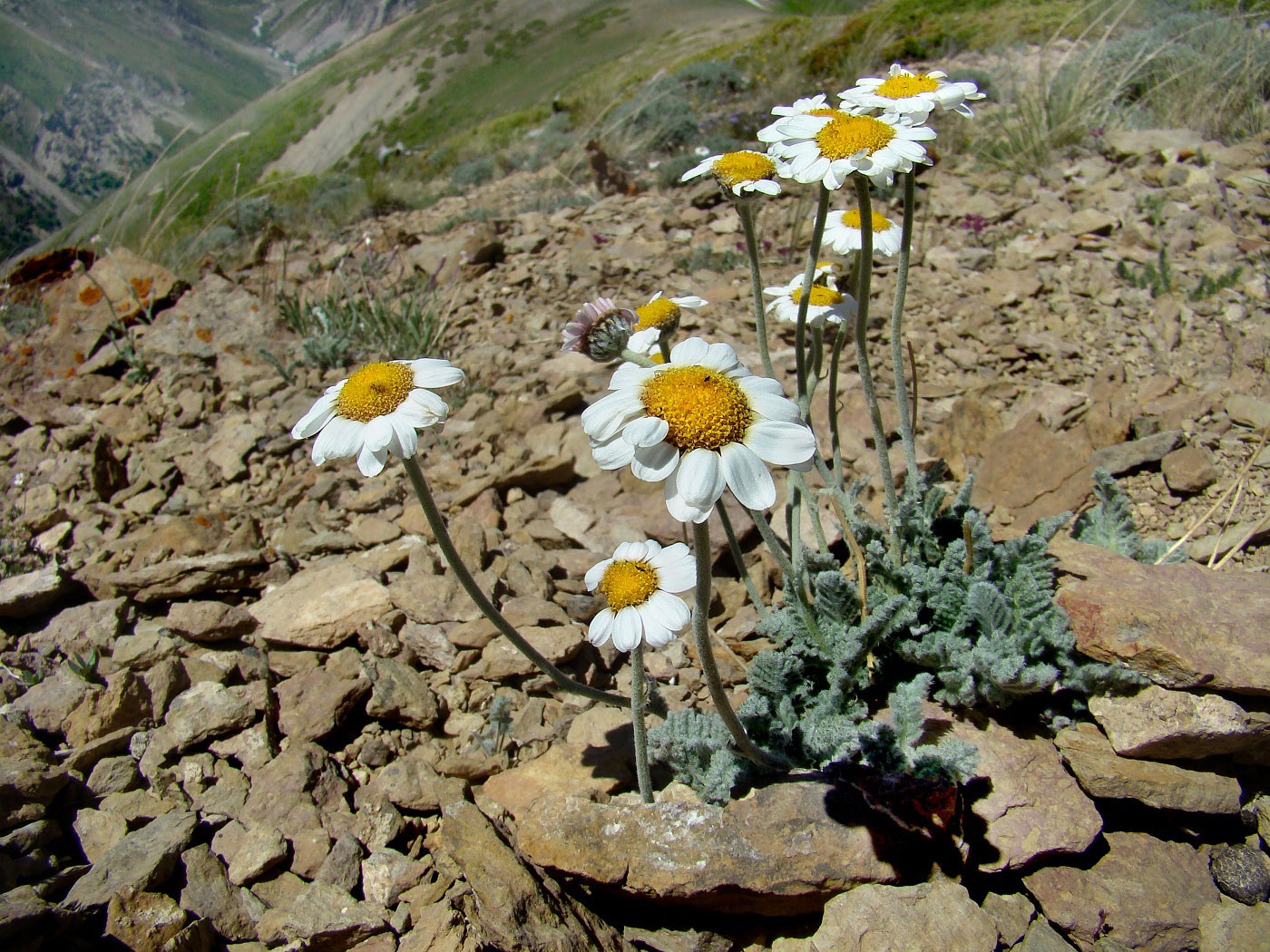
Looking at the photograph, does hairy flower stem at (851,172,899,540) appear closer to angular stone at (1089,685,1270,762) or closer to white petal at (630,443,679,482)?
angular stone at (1089,685,1270,762)

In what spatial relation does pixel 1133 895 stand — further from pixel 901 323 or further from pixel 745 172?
pixel 745 172

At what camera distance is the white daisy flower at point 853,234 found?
8.16 feet

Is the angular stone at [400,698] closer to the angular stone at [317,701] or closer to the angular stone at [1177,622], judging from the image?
the angular stone at [317,701]

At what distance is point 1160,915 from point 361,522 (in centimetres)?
319

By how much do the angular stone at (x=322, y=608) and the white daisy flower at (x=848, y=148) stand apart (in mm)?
2142

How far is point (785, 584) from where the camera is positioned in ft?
7.70

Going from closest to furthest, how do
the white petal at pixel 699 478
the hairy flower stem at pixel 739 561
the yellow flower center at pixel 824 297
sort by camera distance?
the white petal at pixel 699 478 < the hairy flower stem at pixel 739 561 < the yellow flower center at pixel 824 297

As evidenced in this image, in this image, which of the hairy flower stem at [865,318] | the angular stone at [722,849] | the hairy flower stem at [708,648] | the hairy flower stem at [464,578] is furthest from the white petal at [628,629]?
the hairy flower stem at [865,318]

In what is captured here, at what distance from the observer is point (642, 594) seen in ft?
5.84

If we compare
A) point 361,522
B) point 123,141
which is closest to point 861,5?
point 361,522

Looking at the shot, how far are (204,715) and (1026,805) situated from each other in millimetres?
2592

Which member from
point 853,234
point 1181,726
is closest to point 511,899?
point 1181,726

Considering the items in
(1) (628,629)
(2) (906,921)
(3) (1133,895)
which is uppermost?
(1) (628,629)

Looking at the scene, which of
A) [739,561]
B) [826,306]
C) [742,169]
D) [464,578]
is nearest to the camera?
[464,578]
